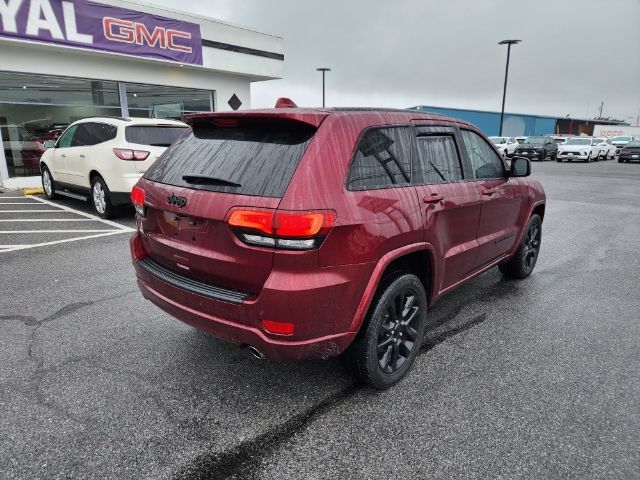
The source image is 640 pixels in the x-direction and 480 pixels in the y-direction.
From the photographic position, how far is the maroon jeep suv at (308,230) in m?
2.29

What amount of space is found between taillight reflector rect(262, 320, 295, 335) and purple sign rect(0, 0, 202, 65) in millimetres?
12587

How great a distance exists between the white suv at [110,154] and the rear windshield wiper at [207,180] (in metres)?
4.56

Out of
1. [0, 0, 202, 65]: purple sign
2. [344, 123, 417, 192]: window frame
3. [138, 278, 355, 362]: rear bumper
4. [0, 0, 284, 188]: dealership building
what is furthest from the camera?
[0, 0, 284, 188]: dealership building

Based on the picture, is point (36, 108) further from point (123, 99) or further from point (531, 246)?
point (531, 246)

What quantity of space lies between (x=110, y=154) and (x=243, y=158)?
5874mm

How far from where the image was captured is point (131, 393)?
2.80 metres

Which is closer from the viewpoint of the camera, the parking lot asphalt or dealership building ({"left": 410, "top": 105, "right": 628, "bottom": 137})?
the parking lot asphalt

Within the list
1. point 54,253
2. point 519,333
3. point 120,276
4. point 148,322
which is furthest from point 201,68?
point 519,333

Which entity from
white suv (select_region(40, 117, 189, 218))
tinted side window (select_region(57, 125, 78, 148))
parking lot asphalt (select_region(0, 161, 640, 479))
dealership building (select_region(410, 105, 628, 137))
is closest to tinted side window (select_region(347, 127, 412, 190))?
parking lot asphalt (select_region(0, 161, 640, 479))

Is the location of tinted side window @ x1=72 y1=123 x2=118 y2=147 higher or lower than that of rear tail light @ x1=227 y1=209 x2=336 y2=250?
higher

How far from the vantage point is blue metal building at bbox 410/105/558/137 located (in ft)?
172

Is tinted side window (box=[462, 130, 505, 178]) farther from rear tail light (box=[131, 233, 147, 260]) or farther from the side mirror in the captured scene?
rear tail light (box=[131, 233, 147, 260])

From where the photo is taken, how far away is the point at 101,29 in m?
12.7

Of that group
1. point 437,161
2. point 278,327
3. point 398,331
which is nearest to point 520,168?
point 437,161
